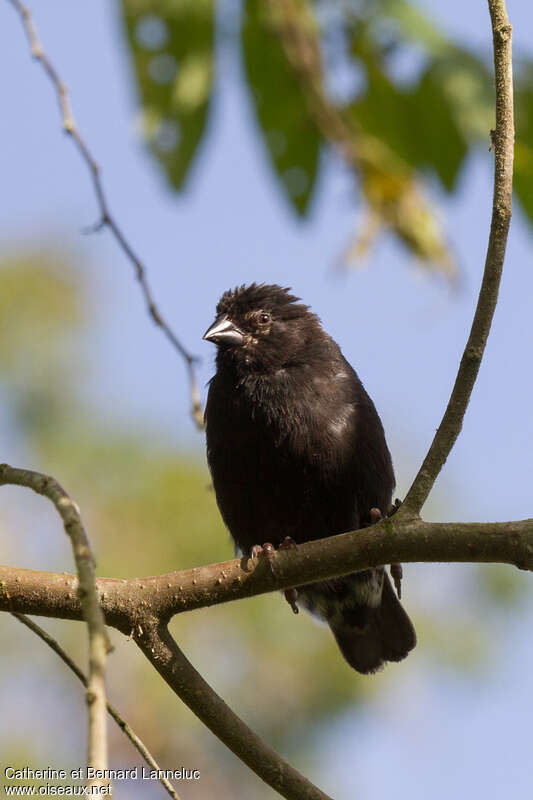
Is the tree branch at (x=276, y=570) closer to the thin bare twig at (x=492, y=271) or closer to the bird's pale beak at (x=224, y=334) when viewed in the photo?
the thin bare twig at (x=492, y=271)

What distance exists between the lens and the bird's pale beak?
439 cm

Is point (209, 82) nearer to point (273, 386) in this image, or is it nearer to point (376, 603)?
point (273, 386)

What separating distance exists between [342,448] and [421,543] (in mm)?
1264

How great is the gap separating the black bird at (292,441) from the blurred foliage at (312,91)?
1.23 meters

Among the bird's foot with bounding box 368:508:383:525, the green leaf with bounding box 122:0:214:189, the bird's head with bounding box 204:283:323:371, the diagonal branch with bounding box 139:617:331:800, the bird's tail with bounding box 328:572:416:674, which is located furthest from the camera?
the bird's tail with bounding box 328:572:416:674

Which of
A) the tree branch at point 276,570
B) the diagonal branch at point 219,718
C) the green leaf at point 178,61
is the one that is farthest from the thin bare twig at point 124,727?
the green leaf at point 178,61

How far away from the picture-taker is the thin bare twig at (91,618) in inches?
61.6

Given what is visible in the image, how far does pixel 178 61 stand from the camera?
109 inches

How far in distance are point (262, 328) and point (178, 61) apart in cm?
182

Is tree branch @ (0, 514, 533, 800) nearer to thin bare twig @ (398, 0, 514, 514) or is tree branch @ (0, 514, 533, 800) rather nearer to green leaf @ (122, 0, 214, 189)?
thin bare twig @ (398, 0, 514, 514)

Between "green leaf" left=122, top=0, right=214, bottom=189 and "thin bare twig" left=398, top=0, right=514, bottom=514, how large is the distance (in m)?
0.73

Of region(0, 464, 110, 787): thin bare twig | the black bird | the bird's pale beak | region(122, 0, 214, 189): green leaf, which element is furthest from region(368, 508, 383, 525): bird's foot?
region(0, 464, 110, 787): thin bare twig

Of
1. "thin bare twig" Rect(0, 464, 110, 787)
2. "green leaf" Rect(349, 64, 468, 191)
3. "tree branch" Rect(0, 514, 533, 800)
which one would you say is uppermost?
"green leaf" Rect(349, 64, 468, 191)

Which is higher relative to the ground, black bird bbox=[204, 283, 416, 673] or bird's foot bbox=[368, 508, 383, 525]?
black bird bbox=[204, 283, 416, 673]
